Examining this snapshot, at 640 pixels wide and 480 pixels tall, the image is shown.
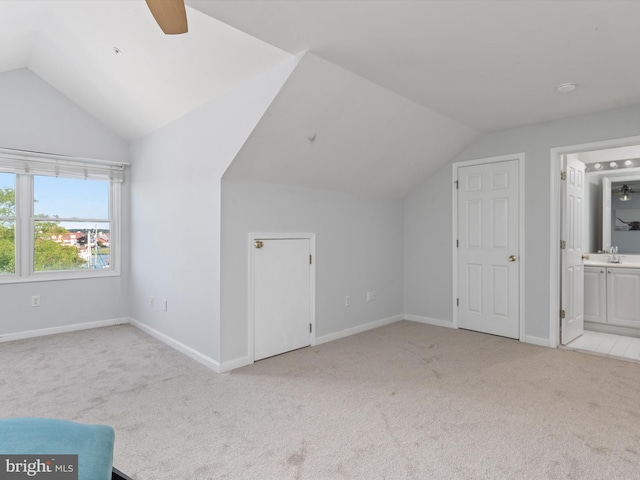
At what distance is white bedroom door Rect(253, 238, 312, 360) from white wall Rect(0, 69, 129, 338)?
242cm

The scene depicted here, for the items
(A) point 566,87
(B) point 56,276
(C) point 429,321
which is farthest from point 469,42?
(B) point 56,276

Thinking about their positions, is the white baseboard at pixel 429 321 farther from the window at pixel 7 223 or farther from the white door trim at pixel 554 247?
the window at pixel 7 223

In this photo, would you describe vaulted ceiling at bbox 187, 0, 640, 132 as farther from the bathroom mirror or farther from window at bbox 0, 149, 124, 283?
window at bbox 0, 149, 124, 283

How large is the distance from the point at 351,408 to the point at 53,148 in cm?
432

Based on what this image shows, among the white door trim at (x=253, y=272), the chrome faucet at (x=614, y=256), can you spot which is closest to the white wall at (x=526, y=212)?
the chrome faucet at (x=614, y=256)

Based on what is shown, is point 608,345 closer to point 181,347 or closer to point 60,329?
point 181,347

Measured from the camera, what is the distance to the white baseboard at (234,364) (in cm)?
309

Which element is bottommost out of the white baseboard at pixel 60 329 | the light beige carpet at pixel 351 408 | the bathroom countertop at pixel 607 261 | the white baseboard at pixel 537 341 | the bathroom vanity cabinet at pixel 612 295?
the light beige carpet at pixel 351 408

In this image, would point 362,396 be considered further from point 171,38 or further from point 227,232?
point 171,38

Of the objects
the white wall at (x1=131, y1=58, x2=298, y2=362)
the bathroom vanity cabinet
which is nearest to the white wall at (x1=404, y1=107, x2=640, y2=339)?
the bathroom vanity cabinet

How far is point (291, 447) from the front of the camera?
2.02 metres

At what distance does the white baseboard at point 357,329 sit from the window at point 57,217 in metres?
2.85

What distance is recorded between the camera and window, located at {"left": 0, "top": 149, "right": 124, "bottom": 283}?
408 cm

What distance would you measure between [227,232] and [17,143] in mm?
2819
